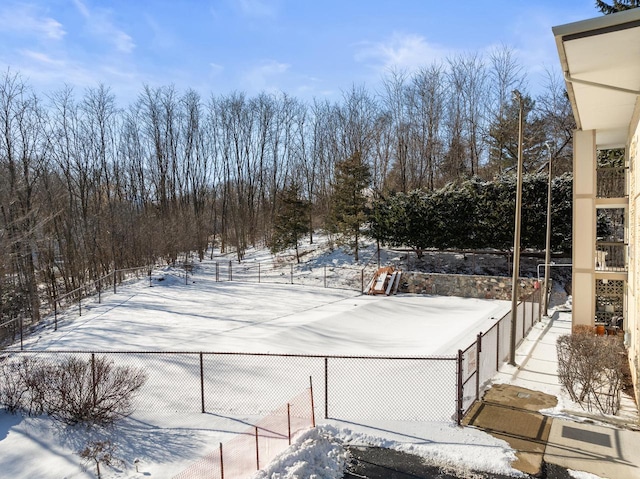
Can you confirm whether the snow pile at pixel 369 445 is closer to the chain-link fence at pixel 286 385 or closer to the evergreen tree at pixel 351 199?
the chain-link fence at pixel 286 385

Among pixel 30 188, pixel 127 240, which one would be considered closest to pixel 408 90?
pixel 127 240

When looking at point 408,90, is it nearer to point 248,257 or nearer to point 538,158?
point 538,158

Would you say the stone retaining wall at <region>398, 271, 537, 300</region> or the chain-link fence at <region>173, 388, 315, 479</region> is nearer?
the chain-link fence at <region>173, 388, 315, 479</region>

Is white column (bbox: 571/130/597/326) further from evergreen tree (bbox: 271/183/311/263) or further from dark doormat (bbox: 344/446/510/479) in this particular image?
evergreen tree (bbox: 271/183/311/263)

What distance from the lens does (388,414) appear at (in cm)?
887

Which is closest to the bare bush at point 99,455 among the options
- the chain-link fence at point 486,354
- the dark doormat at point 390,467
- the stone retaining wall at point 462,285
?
the dark doormat at point 390,467

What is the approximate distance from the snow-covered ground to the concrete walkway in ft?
2.02

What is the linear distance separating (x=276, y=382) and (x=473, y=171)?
33212 millimetres

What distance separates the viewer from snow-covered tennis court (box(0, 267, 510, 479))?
7837mm

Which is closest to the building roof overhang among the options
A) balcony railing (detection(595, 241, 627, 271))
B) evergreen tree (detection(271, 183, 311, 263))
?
balcony railing (detection(595, 241, 627, 271))

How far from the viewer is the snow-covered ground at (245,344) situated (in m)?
7.09

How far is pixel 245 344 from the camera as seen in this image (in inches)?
526

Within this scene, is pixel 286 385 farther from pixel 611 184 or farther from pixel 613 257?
pixel 611 184

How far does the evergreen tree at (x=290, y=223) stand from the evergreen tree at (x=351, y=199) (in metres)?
3.16
